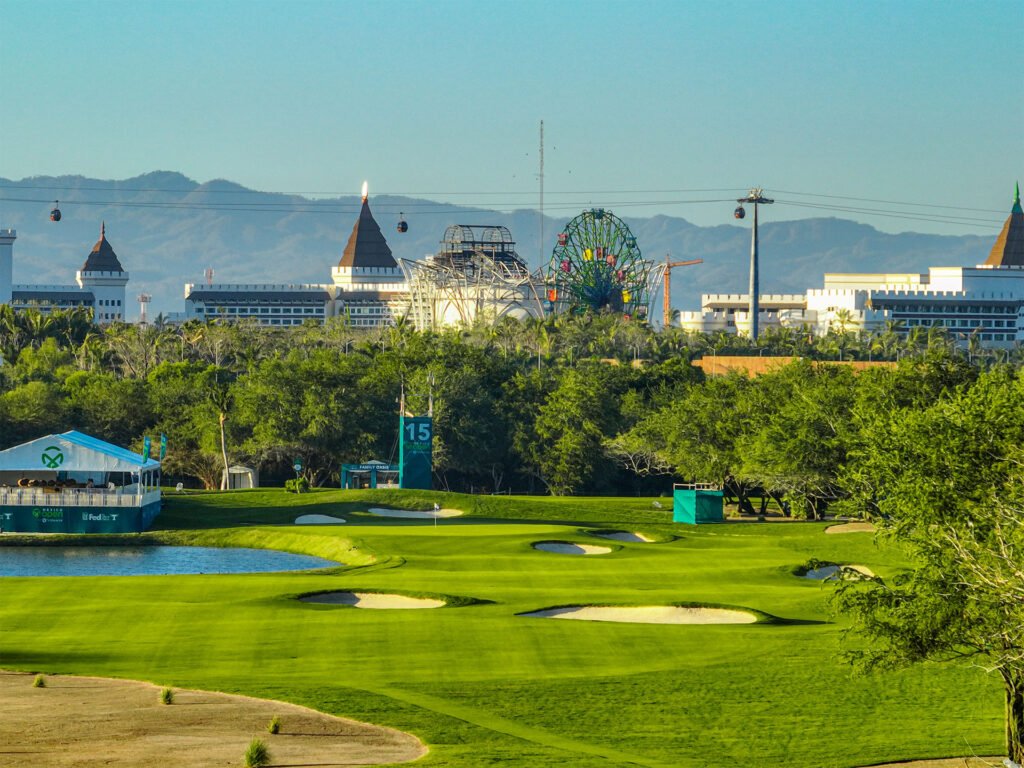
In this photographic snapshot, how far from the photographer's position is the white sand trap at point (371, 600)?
48.0m

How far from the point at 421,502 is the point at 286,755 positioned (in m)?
59.2

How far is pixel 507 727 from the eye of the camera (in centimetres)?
3031

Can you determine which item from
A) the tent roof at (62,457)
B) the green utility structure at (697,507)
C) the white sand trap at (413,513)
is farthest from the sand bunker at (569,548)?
the tent roof at (62,457)

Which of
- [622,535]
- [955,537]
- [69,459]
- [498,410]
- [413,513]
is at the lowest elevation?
[622,535]

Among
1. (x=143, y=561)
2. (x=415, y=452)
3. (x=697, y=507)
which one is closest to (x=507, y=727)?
(x=143, y=561)

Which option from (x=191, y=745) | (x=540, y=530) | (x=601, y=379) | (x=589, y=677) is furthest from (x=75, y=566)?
(x=601, y=379)

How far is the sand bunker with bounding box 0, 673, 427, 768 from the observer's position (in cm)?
2594

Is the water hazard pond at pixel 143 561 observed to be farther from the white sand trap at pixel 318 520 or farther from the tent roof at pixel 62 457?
the tent roof at pixel 62 457

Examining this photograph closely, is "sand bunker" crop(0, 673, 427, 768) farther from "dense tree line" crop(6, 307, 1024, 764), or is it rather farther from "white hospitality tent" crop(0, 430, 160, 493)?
"white hospitality tent" crop(0, 430, 160, 493)

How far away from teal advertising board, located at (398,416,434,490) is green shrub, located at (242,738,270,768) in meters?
62.4

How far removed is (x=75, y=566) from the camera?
220 ft

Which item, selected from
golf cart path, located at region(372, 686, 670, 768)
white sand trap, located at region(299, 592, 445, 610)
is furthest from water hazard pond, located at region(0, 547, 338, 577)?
golf cart path, located at region(372, 686, 670, 768)

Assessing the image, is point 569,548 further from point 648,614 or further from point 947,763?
point 947,763

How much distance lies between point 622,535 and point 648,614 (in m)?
30.0
